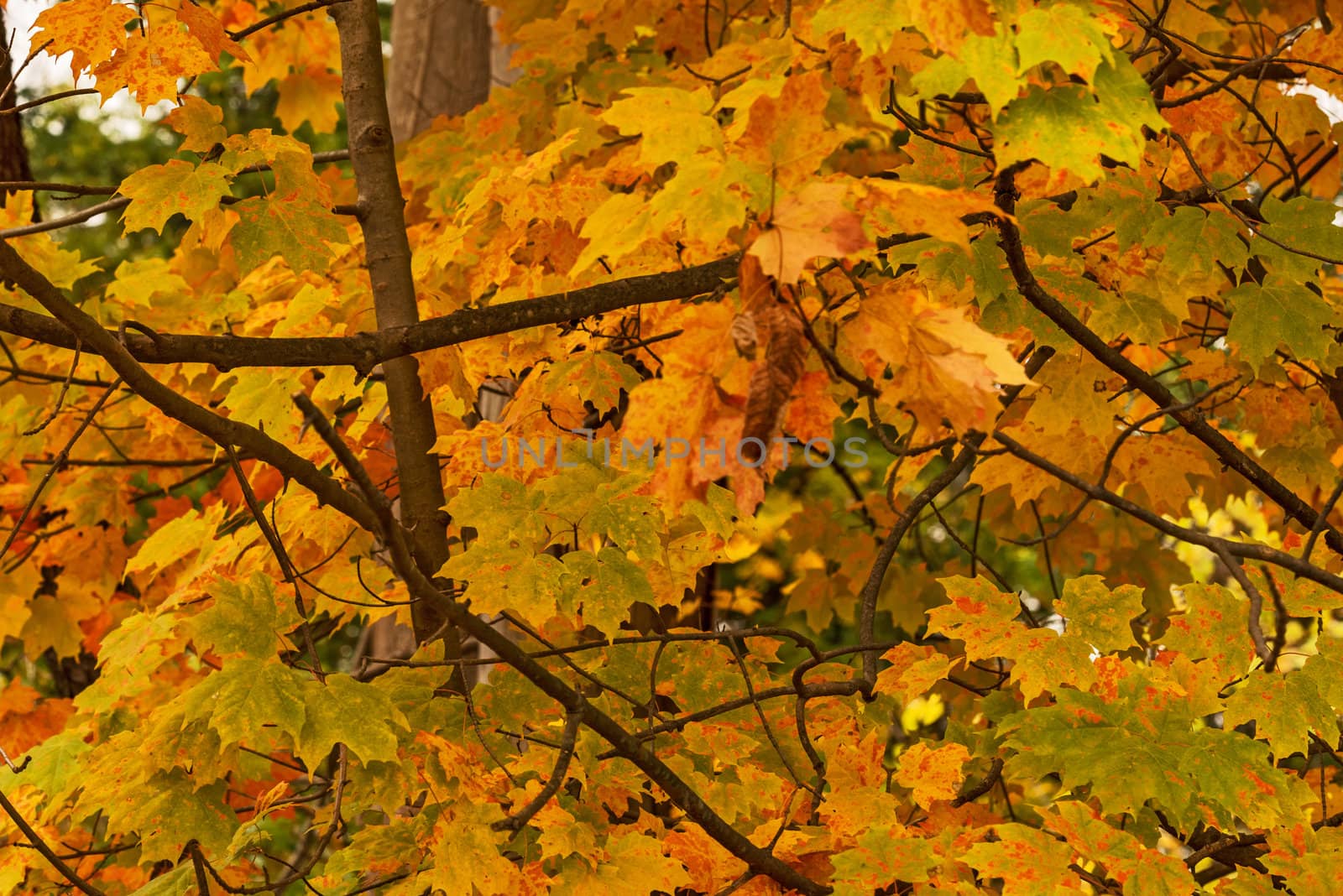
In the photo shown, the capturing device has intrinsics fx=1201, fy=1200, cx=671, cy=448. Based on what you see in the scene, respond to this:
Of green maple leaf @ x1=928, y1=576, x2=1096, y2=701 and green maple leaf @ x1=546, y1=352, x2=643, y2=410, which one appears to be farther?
green maple leaf @ x1=546, y1=352, x2=643, y2=410

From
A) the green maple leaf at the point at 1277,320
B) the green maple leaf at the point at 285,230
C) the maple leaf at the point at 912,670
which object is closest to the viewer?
the maple leaf at the point at 912,670

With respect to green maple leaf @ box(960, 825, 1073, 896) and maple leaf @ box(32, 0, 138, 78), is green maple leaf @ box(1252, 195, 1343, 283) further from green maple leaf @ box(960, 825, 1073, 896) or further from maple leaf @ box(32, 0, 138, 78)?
maple leaf @ box(32, 0, 138, 78)

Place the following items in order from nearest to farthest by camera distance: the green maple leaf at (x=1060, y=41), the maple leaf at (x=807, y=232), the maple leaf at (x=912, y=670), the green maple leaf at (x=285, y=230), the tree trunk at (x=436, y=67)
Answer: the maple leaf at (x=807, y=232) < the green maple leaf at (x=1060, y=41) < the maple leaf at (x=912, y=670) < the green maple leaf at (x=285, y=230) < the tree trunk at (x=436, y=67)

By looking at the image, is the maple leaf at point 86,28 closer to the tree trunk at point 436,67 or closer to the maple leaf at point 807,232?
the maple leaf at point 807,232

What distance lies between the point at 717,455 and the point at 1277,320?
1886mm

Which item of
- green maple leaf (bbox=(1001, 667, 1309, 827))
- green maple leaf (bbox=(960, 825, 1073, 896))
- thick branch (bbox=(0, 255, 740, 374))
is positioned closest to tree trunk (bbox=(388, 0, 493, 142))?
thick branch (bbox=(0, 255, 740, 374))

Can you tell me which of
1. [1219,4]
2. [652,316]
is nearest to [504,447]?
[652,316]

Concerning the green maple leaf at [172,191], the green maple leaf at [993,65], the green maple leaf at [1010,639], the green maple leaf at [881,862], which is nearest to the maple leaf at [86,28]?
the green maple leaf at [172,191]

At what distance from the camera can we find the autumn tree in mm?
1685

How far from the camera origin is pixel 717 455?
147 centimetres

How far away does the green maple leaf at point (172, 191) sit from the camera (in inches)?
95.8

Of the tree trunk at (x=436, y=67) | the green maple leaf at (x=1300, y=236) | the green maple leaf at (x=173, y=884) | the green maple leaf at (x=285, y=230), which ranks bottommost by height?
the green maple leaf at (x=173, y=884)

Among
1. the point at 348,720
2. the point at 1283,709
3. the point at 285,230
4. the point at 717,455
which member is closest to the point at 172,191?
the point at 285,230

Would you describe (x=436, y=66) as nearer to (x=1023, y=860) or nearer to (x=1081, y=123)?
(x=1081, y=123)
